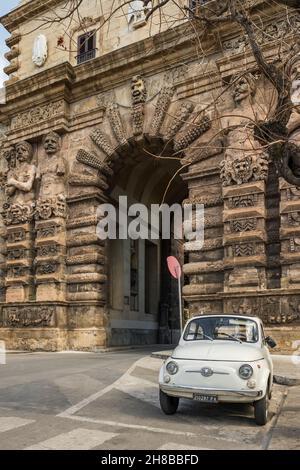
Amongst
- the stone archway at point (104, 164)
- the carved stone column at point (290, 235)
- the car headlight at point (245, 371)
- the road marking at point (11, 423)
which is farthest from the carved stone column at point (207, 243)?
the road marking at point (11, 423)

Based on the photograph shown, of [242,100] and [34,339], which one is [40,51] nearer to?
[242,100]

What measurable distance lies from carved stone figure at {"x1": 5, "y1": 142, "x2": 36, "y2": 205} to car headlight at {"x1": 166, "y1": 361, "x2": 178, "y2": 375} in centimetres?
1386

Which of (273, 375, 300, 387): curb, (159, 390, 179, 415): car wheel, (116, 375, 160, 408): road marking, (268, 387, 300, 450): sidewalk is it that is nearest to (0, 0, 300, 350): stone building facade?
(273, 375, 300, 387): curb

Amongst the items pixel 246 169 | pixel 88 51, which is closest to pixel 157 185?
pixel 88 51

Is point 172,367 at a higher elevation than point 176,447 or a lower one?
higher

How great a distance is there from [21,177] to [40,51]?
5.66 meters

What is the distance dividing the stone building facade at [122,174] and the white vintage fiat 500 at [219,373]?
21.3 feet

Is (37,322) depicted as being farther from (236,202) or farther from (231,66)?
(231,66)

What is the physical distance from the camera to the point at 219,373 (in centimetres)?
633

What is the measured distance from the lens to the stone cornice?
20.7 meters

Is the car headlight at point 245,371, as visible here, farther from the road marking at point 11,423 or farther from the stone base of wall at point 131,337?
the stone base of wall at point 131,337

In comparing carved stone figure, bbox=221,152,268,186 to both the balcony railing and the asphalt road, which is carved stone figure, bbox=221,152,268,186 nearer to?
the asphalt road

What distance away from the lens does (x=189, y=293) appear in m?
15.2
